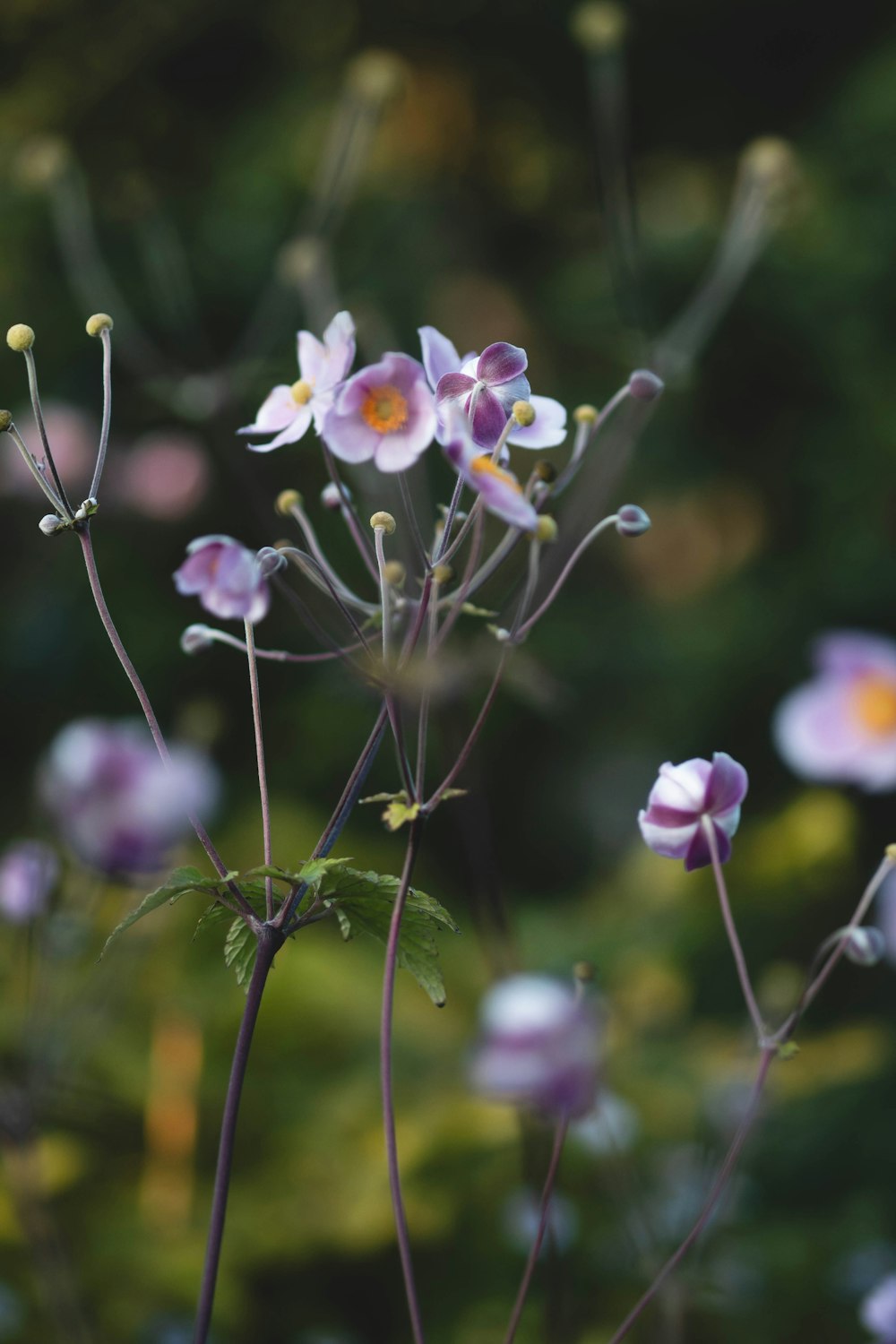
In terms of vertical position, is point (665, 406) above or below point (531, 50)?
below

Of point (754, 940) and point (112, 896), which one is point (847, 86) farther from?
point (112, 896)

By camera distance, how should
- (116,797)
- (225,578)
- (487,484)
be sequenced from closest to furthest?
1. (487,484)
2. (225,578)
3. (116,797)

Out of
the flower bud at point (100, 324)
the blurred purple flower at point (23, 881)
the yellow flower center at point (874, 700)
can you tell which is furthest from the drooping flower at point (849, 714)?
the flower bud at point (100, 324)

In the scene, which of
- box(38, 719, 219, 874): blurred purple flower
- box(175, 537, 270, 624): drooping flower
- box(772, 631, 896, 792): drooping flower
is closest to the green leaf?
box(175, 537, 270, 624): drooping flower

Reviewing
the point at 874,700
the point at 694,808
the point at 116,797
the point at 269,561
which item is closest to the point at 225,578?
the point at 269,561

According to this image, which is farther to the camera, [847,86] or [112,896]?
[847,86]

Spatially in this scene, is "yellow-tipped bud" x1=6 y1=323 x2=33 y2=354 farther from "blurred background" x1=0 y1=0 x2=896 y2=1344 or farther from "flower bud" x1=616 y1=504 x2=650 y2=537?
"blurred background" x1=0 y1=0 x2=896 y2=1344

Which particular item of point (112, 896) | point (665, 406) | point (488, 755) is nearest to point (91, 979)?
point (112, 896)

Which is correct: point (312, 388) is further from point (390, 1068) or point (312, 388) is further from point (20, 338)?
point (390, 1068)
